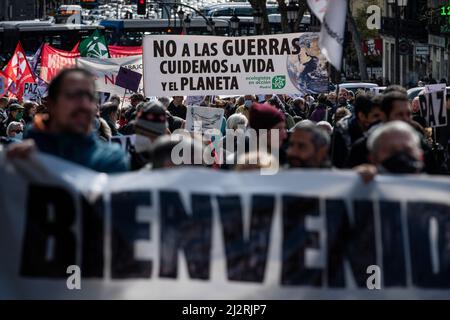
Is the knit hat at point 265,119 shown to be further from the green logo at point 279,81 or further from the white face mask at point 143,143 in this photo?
the green logo at point 279,81

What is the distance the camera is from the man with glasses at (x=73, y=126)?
5695 millimetres

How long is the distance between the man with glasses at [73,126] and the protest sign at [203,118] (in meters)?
9.40

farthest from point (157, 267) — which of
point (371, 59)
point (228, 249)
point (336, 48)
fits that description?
point (371, 59)

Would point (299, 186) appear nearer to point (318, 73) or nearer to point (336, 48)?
point (336, 48)

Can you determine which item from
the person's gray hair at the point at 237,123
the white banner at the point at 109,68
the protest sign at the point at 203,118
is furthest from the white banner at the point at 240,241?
the white banner at the point at 109,68

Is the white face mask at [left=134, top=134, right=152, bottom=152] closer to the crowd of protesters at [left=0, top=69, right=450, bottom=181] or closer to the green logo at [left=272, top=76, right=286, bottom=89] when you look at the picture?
the crowd of protesters at [left=0, top=69, right=450, bottom=181]

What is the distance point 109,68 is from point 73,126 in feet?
50.4

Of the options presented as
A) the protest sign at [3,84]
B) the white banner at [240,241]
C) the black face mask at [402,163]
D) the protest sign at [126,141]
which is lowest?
the white banner at [240,241]

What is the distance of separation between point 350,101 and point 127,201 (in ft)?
63.7

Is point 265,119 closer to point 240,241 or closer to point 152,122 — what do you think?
point 152,122

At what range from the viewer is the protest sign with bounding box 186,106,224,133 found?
15.4 metres

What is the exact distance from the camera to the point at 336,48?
27.4 ft

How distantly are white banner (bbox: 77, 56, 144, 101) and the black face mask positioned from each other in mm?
14602

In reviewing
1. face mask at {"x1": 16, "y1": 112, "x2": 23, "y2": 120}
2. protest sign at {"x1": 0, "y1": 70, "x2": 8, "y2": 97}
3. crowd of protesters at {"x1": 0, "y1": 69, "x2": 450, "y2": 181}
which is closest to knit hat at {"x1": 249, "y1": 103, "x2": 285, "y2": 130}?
crowd of protesters at {"x1": 0, "y1": 69, "x2": 450, "y2": 181}
